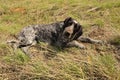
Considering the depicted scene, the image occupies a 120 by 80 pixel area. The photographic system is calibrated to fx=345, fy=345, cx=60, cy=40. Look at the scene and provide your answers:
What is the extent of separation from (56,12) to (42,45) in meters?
2.08

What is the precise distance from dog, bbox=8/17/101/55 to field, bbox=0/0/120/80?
0.46 ft

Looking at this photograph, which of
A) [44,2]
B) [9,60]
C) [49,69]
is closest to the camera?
[49,69]

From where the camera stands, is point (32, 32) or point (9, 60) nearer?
point (9, 60)

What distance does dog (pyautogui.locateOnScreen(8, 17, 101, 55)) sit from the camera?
18.8 feet

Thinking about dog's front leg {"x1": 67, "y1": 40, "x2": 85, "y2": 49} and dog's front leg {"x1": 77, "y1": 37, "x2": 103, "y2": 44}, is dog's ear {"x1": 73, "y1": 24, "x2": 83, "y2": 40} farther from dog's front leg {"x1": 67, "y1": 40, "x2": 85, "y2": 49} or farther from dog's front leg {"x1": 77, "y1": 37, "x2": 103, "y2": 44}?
dog's front leg {"x1": 77, "y1": 37, "x2": 103, "y2": 44}

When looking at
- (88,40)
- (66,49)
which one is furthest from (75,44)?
(88,40)

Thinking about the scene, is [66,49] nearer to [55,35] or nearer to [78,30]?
[78,30]

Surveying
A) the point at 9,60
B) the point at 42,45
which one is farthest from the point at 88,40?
the point at 9,60

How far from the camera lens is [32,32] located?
6.42 metres

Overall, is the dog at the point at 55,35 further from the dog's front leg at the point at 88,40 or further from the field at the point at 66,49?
the field at the point at 66,49

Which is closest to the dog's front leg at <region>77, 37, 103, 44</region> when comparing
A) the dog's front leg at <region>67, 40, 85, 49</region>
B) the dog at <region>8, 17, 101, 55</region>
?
the dog at <region>8, 17, 101, 55</region>

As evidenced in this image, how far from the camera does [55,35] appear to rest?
6254mm

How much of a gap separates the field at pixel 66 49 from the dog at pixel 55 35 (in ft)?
0.46

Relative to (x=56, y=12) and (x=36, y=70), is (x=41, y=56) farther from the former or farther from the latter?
(x=56, y=12)
